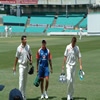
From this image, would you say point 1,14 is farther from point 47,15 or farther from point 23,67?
point 23,67

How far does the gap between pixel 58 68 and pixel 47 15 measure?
83.4m

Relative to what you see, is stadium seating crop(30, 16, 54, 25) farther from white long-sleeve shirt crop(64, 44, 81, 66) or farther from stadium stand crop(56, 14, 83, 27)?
white long-sleeve shirt crop(64, 44, 81, 66)

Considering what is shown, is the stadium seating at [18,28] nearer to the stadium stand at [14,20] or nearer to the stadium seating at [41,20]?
the stadium stand at [14,20]

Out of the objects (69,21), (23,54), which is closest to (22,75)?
(23,54)

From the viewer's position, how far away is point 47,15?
102m

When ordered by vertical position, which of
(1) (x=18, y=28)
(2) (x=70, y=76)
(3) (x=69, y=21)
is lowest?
(1) (x=18, y=28)

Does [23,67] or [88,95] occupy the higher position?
[23,67]

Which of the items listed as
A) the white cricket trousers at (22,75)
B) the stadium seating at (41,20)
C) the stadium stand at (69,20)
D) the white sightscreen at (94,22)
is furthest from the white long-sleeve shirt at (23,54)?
the stadium seating at (41,20)

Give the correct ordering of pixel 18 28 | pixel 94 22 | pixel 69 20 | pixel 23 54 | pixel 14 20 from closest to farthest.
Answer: pixel 23 54 < pixel 94 22 < pixel 18 28 < pixel 69 20 < pixel 14 20

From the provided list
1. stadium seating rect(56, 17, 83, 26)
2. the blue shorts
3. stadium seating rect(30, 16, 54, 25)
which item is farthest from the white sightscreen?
the blue shorts

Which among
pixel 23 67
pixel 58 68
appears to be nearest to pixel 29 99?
pixel 23 67

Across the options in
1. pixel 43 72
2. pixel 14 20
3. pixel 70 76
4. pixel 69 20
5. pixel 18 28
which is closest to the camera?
pixel 70 76

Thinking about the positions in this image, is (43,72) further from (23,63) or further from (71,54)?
(71,54)

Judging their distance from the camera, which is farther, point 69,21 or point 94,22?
point 69,21
